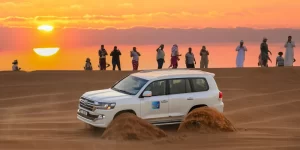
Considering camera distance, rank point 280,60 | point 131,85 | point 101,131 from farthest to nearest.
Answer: point 280,60 < point 131,85 < point 101,131

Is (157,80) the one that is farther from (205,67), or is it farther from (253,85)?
(205,67)

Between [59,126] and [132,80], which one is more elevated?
[132,80]

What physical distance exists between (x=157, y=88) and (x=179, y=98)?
0.67 metres

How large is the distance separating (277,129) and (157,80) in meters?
3.69

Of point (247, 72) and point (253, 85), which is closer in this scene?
point (253, 85)

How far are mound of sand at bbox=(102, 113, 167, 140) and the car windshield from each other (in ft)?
3.27

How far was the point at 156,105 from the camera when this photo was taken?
15422 mm

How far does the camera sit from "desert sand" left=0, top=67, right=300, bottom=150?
44.4 feet

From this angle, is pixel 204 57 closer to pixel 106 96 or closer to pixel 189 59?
pixel 189 59

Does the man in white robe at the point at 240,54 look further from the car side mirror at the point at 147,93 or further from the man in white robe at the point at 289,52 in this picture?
the car side mirror at the point at 147,93

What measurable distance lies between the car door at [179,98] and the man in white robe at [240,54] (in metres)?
14.9

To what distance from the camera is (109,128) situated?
14.6 metres

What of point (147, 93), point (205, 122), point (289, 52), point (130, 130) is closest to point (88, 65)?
point (289, 52)

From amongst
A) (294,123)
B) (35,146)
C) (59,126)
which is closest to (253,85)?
(294,123)
